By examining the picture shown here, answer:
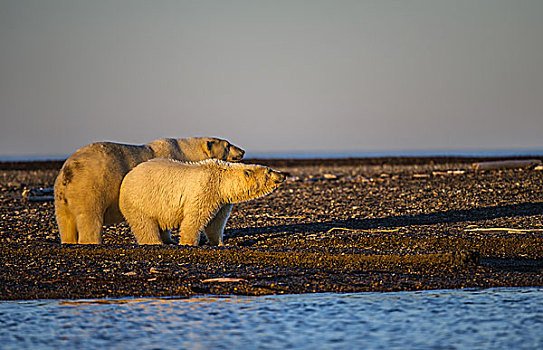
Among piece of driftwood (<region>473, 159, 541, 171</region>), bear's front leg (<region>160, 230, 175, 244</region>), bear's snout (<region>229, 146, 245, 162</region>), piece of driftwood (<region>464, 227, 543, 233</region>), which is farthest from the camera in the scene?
piece of driftwood (<region>473, 159, 541, 171</region>)

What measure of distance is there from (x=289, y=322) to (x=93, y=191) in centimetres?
609

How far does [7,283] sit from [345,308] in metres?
4.54

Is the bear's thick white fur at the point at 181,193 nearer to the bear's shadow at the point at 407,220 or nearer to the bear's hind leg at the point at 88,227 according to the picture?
the bear's hind leg at the point at 88,227

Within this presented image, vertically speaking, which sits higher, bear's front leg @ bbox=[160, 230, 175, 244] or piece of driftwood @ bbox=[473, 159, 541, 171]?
piece of driftwood @ bbox=[473, 159, 541, 171]

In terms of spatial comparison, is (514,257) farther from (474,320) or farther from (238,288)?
(238,288)

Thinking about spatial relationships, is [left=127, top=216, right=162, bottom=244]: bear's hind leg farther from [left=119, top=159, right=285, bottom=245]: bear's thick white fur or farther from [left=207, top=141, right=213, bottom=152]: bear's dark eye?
[left=207, top=141, right=213, bottom=152]: bear's dark eye

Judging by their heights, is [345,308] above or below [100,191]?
below

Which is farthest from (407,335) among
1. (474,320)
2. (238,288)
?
(238,288)

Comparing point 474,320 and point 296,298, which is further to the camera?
point 296,298

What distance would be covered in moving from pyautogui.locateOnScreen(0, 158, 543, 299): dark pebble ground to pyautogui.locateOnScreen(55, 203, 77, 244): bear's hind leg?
445 millimetres

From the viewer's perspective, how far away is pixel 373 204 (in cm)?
2027

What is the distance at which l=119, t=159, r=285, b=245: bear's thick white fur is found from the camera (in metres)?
12.6

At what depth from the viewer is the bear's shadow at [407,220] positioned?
1517 cm

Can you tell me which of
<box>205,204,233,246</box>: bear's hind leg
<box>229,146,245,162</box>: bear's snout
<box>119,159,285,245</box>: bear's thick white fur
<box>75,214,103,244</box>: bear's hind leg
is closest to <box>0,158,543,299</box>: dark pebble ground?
<box>205,204,233,246</box>: bear's hind leg
